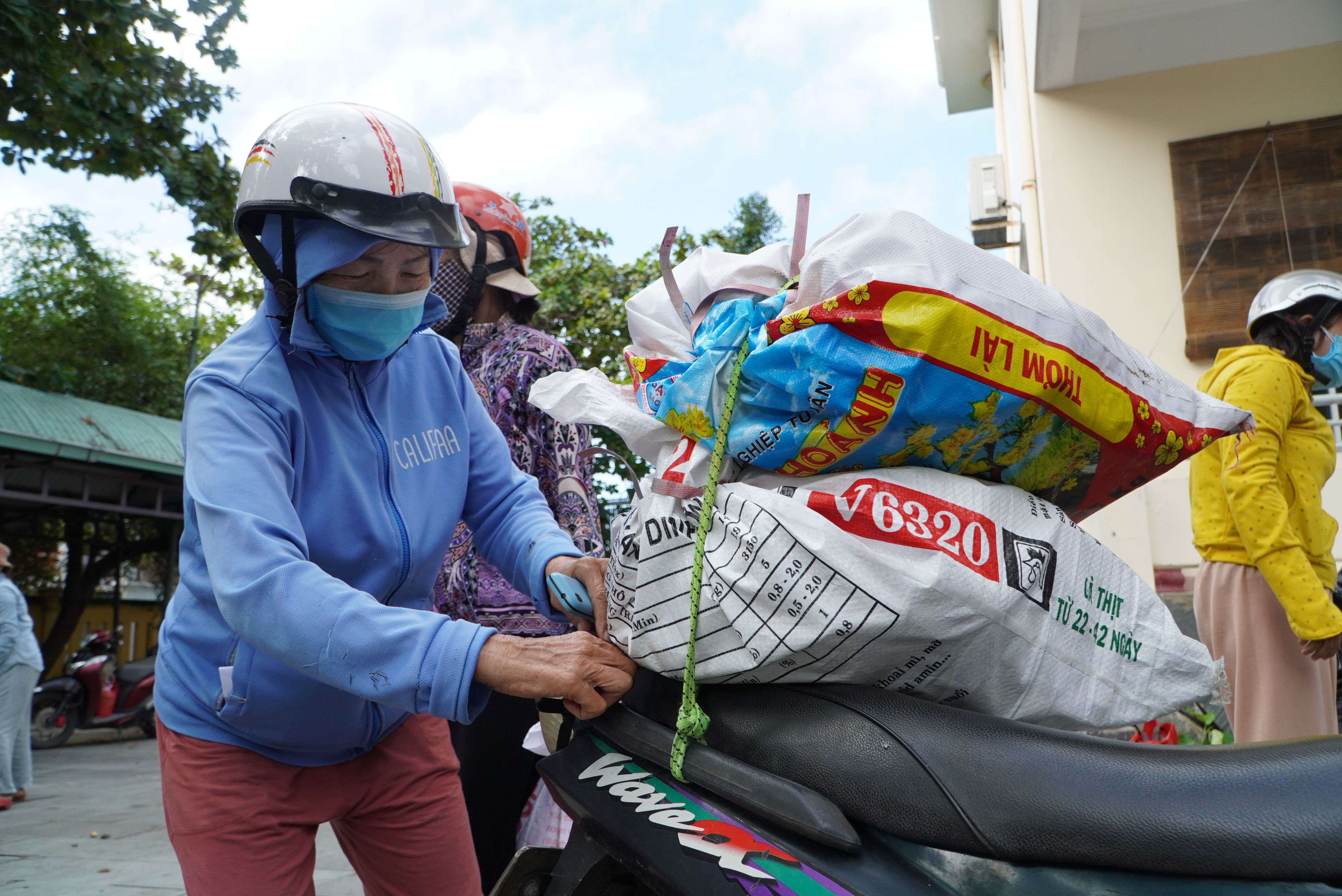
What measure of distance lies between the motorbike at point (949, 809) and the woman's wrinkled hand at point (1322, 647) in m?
2.38

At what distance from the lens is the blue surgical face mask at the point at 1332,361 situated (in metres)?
3.42

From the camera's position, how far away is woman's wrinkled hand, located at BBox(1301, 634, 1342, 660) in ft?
9.98

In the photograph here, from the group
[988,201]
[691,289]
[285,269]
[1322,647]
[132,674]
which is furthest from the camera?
[132,674]

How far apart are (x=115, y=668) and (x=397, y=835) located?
11.8 m

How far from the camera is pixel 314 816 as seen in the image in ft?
5.31

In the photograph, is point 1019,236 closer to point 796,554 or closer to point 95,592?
point 796,554

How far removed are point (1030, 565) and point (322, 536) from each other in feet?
3.27

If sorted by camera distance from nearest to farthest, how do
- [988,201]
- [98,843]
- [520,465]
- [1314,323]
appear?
[520,465] < [1314,323] < [98,843] < [988,201]

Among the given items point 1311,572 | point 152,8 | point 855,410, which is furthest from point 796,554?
point 152,8

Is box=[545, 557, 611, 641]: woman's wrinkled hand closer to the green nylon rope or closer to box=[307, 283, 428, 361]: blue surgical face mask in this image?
the green nylon rope

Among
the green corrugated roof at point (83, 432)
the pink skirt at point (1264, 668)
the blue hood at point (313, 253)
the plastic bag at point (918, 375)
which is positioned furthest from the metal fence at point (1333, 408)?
the green corrugated roof at point (83, 432)

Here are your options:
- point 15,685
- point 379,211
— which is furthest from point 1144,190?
point 15,685

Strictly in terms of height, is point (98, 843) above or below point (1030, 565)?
below

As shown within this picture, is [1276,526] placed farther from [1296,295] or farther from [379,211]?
[379,211]
